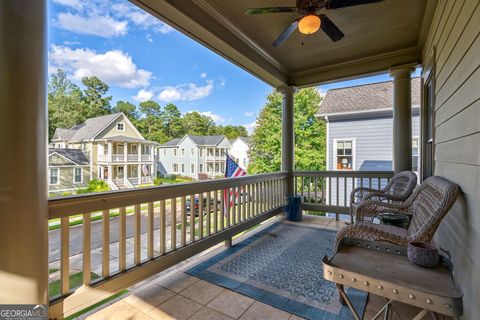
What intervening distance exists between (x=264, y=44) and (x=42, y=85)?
2999 millimetres

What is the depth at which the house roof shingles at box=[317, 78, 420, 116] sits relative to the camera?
6289 mm

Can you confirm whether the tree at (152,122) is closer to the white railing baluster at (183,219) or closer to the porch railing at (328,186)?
the white railing baluster at (183,219)

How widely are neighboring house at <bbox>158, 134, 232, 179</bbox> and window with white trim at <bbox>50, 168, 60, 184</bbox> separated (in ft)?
2.84

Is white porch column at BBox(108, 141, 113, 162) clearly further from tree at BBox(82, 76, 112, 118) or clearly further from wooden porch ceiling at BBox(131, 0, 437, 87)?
wooden porch ceiling at BBox(131, 0, 437, 87)

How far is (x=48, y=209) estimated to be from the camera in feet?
4.86

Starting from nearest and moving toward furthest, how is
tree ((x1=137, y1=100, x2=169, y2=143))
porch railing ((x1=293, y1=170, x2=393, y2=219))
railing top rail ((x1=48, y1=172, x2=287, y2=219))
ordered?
railing top rail ((x1=48, y1=172, x2=287, y2=219)) → tree ((x1=137, y1=100, x2=169, y2=143)) → porch railing ((x1=293, y1=170, x2=393, y2=219))

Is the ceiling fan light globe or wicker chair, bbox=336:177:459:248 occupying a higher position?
the ceiling fan light globe

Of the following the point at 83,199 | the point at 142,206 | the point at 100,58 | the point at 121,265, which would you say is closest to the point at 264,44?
the point at 100,58

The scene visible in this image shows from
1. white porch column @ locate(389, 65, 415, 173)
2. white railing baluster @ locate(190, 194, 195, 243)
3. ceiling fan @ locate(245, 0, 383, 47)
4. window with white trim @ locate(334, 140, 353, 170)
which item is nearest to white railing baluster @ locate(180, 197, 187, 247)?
white railing baluster @ locate(190, 194, 195, 243)

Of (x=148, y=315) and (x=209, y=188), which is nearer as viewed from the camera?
(x=148, y=315)

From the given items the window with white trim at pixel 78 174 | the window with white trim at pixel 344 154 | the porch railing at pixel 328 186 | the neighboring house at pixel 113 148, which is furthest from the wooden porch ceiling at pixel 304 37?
the window with white trim at pixel 344 154

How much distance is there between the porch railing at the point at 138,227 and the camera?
1.65 meters

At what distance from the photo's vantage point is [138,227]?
2.09 metres

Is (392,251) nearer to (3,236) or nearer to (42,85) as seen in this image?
(3,236)
